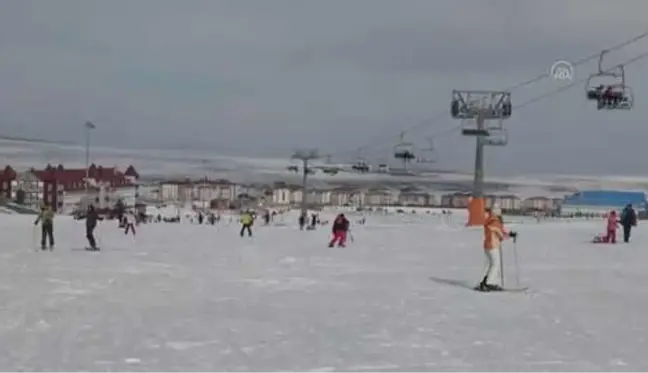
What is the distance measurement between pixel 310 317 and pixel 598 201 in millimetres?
104891

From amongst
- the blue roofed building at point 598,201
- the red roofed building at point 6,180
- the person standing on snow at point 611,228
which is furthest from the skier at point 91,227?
the red roofed building at point 6,180

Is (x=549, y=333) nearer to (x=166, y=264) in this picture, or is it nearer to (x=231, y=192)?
(x=166, y=264)

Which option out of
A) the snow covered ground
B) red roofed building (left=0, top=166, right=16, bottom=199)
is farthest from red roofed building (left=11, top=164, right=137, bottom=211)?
the snow covered ground

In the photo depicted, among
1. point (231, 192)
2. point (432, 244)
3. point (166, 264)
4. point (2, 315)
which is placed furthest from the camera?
point (231, 192)

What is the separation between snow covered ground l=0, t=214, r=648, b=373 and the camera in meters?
8.82

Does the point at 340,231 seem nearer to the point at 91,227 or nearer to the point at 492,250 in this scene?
the point at 91,227

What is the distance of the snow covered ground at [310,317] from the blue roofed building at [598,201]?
287 feet

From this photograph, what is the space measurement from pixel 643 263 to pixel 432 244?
422 inches

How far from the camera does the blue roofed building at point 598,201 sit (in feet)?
355

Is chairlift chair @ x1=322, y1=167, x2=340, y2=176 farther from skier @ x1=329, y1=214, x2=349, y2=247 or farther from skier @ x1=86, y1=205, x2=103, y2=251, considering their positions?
skier @ x1=86, y1=205, x2=103, y2=251

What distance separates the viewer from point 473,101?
160 ft

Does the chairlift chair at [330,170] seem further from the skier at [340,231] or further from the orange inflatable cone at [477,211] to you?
the skier at [340,231]

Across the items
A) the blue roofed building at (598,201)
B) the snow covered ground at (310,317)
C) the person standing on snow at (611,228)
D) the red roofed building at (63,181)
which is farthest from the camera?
the red roofed building at (63,181)

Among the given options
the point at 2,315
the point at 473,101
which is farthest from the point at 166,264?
the point at 473,101
